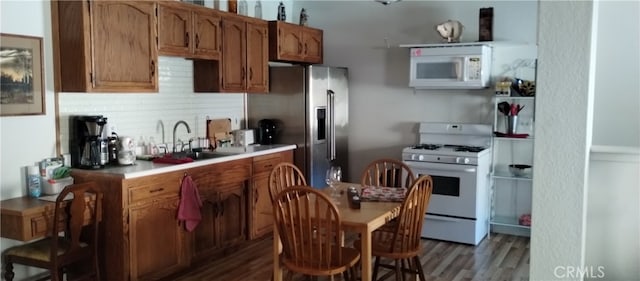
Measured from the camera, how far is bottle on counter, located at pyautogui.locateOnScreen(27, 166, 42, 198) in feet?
11.7

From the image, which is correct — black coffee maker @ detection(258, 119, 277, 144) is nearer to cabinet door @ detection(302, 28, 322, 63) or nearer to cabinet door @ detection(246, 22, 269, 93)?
cabinet door @ detection(246, 22, 269, 93)

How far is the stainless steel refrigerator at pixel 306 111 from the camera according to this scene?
5.36 metres

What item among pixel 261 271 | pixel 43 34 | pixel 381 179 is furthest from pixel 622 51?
pixel 43 34

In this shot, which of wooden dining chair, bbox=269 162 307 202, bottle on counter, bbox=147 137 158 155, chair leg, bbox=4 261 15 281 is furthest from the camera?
bottle on counter, bbox=147 137 158 155

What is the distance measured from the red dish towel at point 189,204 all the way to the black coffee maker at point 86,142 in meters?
0.60

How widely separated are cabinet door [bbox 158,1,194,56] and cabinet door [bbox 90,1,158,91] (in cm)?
8

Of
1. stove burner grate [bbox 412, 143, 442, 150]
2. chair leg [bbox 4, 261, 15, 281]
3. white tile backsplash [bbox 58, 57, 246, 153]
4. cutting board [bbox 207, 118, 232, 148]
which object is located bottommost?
chair leg [bbox 4, 261, 15, 281]

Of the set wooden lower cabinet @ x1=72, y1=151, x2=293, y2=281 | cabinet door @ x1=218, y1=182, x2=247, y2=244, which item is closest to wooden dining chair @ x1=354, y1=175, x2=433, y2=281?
wooden lower cabinet @ x1=72, y1=151, x2=293, y2=281

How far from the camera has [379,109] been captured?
599cm

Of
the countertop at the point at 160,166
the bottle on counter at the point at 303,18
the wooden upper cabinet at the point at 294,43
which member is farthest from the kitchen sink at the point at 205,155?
the bottle on counter at the point at 303,18

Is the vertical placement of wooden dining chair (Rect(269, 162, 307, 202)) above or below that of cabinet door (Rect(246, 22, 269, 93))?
below

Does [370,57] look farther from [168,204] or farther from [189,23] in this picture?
[168,204]

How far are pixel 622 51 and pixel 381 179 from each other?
1.96 m

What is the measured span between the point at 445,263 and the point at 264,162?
1822mm
